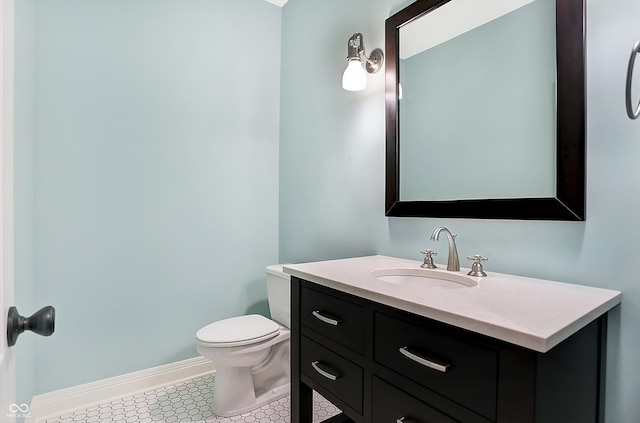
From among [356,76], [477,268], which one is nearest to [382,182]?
[356,76]

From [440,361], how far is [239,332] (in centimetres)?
118

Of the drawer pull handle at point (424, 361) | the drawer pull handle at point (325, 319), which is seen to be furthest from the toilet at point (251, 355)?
the drawer pull handle at point (424, 361)

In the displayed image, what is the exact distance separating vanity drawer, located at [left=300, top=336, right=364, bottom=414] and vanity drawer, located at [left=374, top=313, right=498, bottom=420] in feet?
0.48

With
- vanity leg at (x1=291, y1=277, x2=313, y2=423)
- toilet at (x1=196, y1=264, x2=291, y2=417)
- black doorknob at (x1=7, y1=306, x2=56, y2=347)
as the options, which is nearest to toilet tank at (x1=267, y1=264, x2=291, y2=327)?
toilet at (x1=196, y1=264, x2=291, y2=417)

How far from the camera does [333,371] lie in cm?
115

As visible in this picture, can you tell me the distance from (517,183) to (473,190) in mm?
161

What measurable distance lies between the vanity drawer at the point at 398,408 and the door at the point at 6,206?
82cm

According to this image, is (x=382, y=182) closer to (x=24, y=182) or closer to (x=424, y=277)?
(x=424, y=277)

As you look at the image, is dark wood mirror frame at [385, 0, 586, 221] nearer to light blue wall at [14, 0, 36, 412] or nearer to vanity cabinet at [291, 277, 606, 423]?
vanity cabinet at [291, 277, 606, 423]

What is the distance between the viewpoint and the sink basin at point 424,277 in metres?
1.18

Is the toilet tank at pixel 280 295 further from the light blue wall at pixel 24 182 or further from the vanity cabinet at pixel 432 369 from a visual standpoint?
the light blue wall at pixel 24 182

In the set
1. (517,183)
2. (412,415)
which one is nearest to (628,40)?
(517,183)

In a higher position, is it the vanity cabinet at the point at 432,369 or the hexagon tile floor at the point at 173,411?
the vanity cabinet at the point at 432,369

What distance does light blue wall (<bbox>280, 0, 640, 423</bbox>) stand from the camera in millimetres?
935
